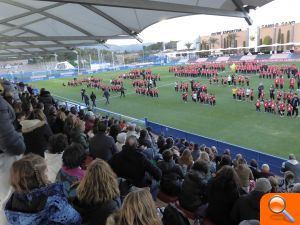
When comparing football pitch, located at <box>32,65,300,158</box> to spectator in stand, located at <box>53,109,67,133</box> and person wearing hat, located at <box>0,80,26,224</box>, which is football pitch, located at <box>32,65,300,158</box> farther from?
person wearing hat, located at <box>0,80,26,224</box>

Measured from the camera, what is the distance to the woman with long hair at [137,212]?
217 cm

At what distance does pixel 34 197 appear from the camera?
2273 mm

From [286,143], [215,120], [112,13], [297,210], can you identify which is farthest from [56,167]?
[215,120]

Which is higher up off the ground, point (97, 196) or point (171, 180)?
point (97, 196)

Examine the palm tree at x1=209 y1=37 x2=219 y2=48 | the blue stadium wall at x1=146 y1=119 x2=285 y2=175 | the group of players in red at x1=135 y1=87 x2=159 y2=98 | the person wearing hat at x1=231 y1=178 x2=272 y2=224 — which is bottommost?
the blue stadium wall at x1=146 y1=119 x2=285 y2=175

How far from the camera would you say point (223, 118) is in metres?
18.7

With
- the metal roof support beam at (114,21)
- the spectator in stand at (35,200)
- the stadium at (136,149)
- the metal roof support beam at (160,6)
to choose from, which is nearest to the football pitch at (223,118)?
the stadium at (136,149)

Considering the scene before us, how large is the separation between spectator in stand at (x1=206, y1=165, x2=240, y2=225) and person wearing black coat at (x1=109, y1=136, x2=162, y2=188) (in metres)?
0.85

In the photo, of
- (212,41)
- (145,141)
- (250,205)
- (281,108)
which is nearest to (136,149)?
(250,205)

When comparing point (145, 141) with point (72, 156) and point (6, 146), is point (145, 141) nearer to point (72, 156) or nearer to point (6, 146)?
point (72, 156)

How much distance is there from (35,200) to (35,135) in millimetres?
2712

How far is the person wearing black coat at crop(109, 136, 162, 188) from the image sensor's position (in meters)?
4.09

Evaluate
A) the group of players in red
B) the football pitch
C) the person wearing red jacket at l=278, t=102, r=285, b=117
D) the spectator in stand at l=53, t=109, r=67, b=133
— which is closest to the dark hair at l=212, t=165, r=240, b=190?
the spectator in stand at l=53, t=109, r=67, b=133

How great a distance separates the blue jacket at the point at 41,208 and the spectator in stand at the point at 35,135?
2.55m
